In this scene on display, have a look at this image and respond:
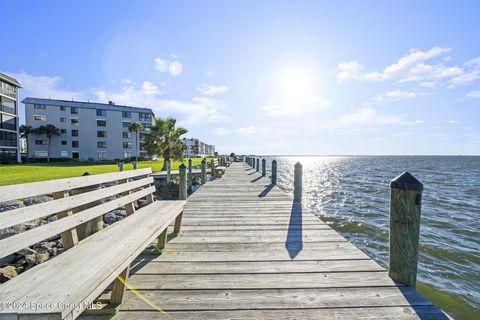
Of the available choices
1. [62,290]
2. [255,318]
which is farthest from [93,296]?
[255,318]

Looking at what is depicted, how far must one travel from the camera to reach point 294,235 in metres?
4.17

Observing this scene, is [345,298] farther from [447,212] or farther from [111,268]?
[447,212]

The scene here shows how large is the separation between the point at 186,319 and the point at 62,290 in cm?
102

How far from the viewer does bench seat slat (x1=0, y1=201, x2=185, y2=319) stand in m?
1.43

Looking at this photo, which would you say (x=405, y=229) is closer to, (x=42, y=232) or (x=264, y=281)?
(x=264, y=281)

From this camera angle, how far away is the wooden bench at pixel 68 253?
1.39 meters

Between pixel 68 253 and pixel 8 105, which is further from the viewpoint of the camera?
pixel 8 105

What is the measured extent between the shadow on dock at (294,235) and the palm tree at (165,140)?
19.9m

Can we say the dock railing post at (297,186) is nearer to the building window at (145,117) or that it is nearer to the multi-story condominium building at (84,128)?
the multi-story condominium building at (84,128)

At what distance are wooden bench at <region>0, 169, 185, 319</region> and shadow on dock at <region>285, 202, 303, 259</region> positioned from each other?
6.08 feet

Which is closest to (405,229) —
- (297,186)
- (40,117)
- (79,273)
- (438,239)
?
(79,273)

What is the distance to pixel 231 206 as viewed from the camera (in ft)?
21.5

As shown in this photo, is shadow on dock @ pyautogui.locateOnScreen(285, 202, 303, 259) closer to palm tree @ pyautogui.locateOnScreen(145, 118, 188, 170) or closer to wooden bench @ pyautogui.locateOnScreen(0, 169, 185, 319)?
wooden bench @ pyautogui.locateOnScreen(0, 169, 185, 319)

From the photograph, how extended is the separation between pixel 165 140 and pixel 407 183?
23114 mm
